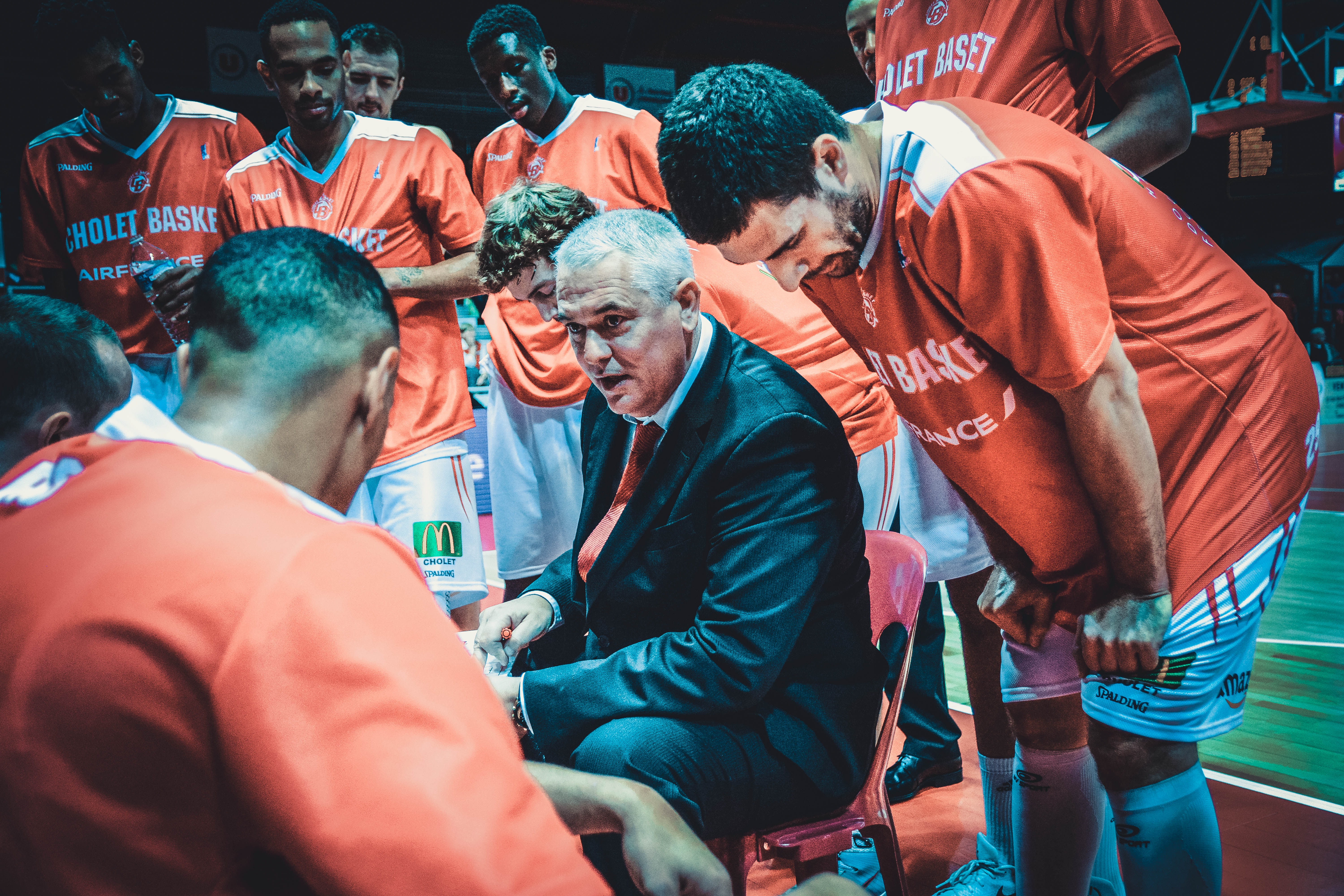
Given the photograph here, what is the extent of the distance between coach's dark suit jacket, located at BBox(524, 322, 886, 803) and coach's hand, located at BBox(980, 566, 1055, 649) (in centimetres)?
22

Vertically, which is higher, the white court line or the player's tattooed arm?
the player's tattooed arm

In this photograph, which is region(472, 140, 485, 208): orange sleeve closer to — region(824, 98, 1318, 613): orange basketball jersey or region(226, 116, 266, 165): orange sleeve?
region(226, 116, 266, 165): orange sleeve

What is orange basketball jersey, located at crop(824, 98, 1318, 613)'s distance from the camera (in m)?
1.27

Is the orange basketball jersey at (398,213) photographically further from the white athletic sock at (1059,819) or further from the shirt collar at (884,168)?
the white athletic sock at (1059,819)

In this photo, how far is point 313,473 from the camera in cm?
86

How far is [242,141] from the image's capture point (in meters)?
3.22

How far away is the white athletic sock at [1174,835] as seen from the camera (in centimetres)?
141

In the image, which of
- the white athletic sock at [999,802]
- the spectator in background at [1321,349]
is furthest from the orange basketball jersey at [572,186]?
the spectator in background at [1321,349]

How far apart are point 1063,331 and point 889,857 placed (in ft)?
3.49

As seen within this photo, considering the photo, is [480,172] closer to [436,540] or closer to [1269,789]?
[436,540]

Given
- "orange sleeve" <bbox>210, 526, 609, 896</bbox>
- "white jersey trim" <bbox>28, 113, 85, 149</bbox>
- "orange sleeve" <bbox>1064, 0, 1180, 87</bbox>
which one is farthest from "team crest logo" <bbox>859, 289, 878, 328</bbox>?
"white jersey trim" <bbox>28, 113, 85, 149</bbox>

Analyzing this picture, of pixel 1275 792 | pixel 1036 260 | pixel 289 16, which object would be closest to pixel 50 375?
pixel 1036 260

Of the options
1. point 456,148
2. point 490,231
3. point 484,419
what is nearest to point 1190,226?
point 490,231

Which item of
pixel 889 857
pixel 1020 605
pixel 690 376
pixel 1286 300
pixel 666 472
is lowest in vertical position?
pixel 1286 300
